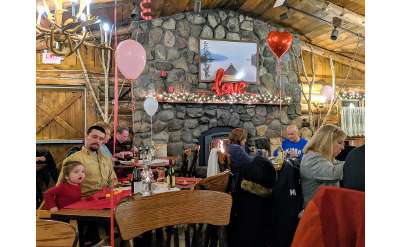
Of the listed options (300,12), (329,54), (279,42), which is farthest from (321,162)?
(329,54)

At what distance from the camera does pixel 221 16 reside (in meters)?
6.96

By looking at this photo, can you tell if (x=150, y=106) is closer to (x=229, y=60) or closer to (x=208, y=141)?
(x=208, y=141)

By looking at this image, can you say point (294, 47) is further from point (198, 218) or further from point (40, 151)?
point (198, 218)

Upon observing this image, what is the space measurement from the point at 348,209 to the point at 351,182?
30 cm

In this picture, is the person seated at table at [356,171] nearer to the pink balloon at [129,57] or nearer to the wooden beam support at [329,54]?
the pink balloon at [129,57]

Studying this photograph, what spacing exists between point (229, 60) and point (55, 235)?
6155mm

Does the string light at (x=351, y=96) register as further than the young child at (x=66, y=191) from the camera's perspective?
Yes

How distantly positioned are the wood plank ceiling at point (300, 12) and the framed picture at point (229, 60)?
2.35ft

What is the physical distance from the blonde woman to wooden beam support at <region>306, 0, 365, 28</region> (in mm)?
3480

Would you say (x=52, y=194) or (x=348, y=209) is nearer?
(x=348, y=209)

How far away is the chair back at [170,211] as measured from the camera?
3.81ft

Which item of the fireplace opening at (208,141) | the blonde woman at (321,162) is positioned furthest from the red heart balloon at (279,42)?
the blonde woman at (321,162)

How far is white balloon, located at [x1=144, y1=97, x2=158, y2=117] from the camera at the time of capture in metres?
5.98
